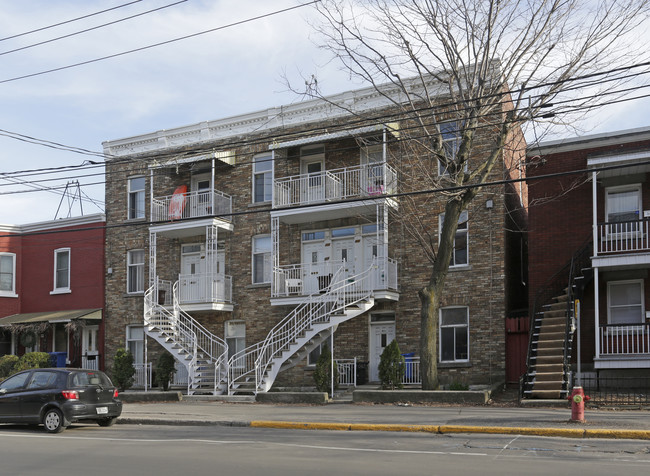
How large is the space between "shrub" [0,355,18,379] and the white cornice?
9525mm

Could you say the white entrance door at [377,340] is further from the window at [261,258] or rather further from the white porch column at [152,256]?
the white porch column at [152,256]

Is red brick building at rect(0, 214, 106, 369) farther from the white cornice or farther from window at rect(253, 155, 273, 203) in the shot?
window at rect(253, 155, 273, 203)

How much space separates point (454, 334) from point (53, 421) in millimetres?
13195

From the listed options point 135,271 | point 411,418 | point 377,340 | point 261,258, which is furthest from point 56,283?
point 411,418

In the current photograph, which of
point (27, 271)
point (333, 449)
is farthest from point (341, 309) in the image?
point (27, 271)

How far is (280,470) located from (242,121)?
67.2 ft

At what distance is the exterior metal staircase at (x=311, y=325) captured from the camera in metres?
23.5

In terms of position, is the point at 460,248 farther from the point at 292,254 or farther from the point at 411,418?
the point at 411,418

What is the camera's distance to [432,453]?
1178cm

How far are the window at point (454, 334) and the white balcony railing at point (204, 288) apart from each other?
8403mm

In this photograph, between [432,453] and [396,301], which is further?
[396,301]

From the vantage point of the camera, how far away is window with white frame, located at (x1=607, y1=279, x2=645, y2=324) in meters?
22.0

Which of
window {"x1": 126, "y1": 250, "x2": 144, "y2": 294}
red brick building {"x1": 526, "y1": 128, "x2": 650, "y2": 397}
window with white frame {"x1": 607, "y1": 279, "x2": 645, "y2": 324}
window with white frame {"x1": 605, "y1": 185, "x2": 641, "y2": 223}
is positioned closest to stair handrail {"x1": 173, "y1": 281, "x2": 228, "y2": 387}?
window {"x1": 126, "y1": 250, "x2": 144, "y2": 294}

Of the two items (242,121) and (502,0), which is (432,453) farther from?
(242,121)
